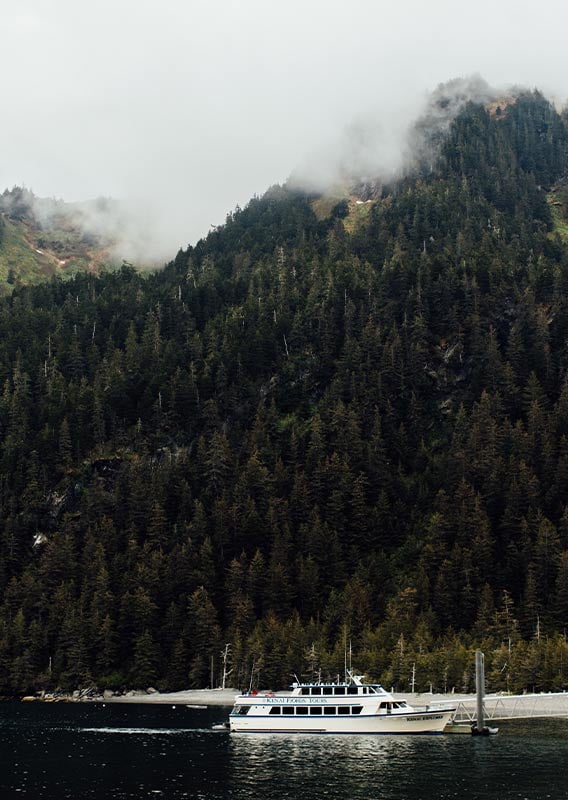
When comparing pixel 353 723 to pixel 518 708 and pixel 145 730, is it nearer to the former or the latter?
pixel 145 730

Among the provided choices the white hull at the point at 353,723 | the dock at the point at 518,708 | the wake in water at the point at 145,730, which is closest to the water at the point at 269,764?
the wake in water at the point at 145,730

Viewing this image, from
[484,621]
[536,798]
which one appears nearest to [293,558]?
[484,621]

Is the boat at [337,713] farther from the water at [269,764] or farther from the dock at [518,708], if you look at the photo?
the dock at [518,708]

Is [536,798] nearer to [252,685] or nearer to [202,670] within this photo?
[252,685]

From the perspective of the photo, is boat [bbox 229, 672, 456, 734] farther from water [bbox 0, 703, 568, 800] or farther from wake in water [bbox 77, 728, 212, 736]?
wake in water [bbox 77, 728, 212, 736]

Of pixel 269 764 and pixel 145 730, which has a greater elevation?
pixel 269 764

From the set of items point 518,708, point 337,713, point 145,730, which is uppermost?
point 337,713

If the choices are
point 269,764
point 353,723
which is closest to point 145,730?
point 353,723
